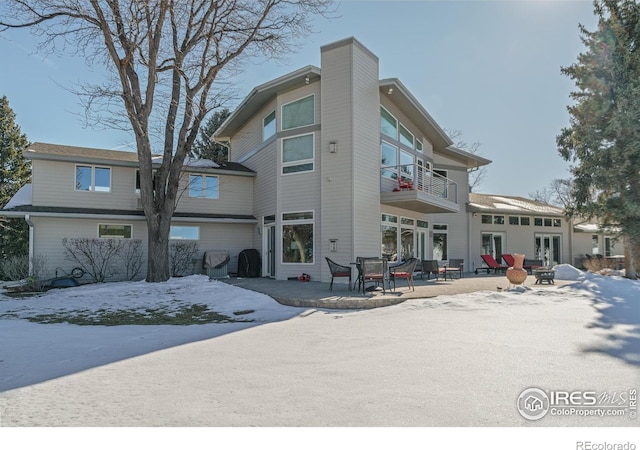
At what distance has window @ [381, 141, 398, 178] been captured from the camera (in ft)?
52.0

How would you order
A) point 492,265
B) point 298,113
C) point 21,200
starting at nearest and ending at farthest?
point 298,113, point 21,200, point 492,265

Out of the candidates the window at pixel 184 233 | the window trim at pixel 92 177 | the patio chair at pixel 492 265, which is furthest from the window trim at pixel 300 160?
the patio chair at pixel 492 265

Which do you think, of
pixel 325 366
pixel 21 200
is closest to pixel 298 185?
pixel 21 200

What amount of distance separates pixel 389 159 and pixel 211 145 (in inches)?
890

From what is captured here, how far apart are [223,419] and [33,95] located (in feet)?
48.9

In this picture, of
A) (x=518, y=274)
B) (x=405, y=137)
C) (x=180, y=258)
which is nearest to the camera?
(x=518, y=274)

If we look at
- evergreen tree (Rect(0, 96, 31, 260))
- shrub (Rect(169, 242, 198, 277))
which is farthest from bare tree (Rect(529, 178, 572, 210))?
evergreen tree (Rect(0, 96, 31, 260))

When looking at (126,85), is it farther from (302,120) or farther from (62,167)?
(302,120)

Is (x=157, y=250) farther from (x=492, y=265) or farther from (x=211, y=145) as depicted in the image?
(x=211, y=145)

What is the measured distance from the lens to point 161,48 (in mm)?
15031

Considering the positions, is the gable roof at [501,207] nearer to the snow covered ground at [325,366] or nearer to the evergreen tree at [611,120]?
the evergreen tree at [611,120]

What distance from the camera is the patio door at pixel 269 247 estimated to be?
1656 cm

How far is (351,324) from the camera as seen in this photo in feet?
24.1
